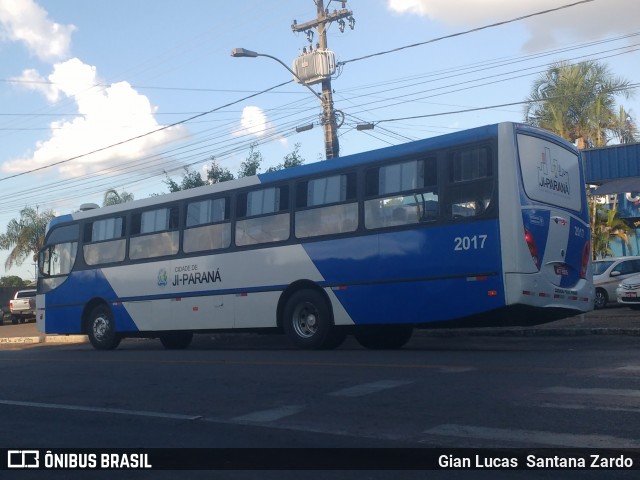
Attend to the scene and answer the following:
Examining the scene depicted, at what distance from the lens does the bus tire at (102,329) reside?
1855cm

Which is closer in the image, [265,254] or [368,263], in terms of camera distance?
[368,263]

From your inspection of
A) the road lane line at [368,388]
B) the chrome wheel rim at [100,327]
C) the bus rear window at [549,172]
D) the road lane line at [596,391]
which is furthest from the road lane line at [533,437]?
the chrome wheel rim at [100,327]

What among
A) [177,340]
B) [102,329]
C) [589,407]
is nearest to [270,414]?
[589,407]

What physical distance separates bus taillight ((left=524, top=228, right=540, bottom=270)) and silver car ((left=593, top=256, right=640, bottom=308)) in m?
13.3

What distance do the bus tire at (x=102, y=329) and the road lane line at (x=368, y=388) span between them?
1050 cm

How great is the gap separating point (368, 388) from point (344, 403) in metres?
0.84

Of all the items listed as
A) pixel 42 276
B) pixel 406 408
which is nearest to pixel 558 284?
pixel 406 408

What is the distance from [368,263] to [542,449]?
7.78m

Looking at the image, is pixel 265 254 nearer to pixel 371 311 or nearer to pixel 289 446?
pixel 371 311

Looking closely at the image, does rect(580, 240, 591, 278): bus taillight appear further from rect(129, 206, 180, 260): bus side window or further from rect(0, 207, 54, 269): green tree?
rect(0, 207, 54, 269): green tree

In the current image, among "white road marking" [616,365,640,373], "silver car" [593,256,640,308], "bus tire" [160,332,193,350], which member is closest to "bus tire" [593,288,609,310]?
"silver car" [593,256,640,308]

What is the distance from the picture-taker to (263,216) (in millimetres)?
15539

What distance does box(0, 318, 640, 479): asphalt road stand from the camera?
6621 mm

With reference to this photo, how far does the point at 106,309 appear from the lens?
61.8 feet
